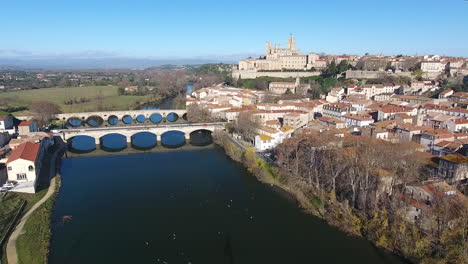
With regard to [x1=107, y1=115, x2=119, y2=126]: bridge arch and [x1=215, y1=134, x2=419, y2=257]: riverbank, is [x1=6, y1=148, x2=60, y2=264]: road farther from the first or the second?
[x1=107, y1=115, x2=119, y2=126]: bridge arch

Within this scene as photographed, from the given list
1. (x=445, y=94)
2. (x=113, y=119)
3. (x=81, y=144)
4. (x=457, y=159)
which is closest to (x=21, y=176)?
(x=81, y=144)

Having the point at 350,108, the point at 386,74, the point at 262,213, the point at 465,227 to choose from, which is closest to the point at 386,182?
the point at 465,227

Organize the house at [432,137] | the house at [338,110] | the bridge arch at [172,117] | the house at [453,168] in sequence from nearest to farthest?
the house at [453,168]
the house at [432,137]
the house at [338,110]
the bridge arch at [172,117]

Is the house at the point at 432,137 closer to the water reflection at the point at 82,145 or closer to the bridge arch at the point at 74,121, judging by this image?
the water reflection at the point at 82,145

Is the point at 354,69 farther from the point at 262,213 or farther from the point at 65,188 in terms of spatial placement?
the point at 65,188

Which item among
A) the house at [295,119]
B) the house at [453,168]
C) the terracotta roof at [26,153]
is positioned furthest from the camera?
the house at [295,119]

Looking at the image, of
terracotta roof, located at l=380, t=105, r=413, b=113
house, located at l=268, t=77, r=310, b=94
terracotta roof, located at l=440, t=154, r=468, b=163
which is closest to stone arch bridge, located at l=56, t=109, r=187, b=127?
house, located at l=268, t=77, r=310, b=94

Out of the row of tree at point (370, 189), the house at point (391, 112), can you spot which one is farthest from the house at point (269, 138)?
the house at point (391, 112)
